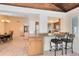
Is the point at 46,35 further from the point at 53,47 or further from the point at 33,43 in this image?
the point at 33,43

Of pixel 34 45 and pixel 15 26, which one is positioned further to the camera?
pixel 15 26

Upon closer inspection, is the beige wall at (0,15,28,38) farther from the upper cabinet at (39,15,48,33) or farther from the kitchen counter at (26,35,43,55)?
the kitchen counter at (26,35,43,55)

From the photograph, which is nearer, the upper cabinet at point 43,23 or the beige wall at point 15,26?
the upper cabinet at point 43,23

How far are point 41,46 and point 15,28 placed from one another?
7.97 meters

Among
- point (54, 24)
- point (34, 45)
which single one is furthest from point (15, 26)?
point (54, 24)

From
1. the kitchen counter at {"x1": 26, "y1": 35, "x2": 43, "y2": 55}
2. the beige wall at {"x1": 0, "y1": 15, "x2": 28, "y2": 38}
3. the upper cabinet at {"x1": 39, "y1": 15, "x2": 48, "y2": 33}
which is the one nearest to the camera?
the kitchen counter at {"x1": 26, "y1": 35, "x2": 43, "y2": 55}

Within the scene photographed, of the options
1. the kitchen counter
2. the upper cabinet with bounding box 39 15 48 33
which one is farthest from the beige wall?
the kitchen counter

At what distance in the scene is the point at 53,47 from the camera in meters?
5.63

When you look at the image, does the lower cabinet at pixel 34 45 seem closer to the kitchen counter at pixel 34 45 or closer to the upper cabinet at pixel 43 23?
the kitchen counter at pixel 34 45

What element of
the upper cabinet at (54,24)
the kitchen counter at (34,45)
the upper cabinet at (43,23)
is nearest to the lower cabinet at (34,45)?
the kitchen counter at (34,45)

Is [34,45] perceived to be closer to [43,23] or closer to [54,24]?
[54,24]

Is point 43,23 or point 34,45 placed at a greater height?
point 43,23

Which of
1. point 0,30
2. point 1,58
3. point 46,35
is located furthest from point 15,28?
point 1,58

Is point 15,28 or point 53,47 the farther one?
point 15,28
